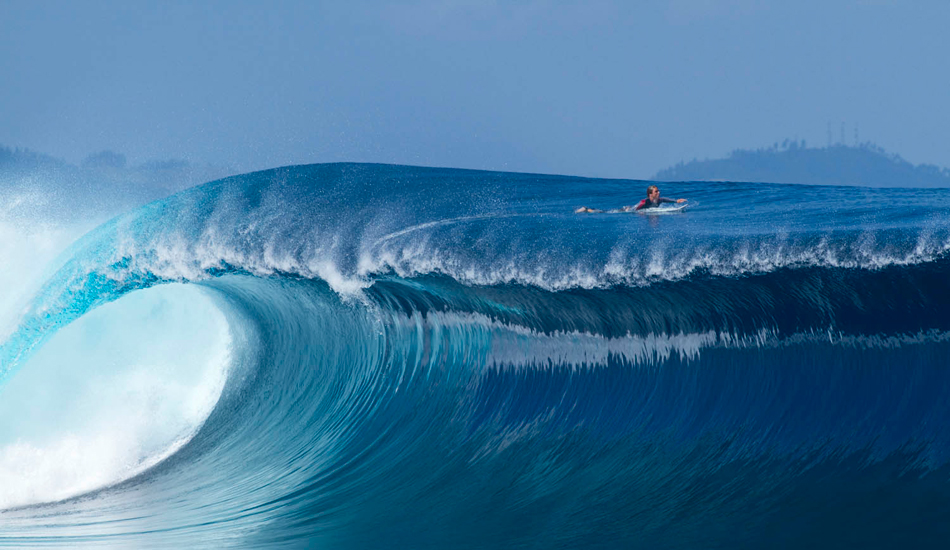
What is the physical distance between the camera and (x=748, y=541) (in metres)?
5.28

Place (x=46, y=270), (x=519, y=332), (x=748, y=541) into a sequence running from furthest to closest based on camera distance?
(x=46, y=270), (x=519, y=332), (x=748, y=541)

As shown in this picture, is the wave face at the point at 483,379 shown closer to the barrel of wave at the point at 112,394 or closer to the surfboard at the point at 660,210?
the barrel of wave at the point at 112,394

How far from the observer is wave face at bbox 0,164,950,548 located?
19.4ft

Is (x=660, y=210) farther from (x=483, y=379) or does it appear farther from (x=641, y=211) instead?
(x=483, y=379)

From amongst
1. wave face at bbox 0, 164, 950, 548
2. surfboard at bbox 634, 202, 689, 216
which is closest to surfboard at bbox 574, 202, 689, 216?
surfboard at bbox 634, 202, 689, 216

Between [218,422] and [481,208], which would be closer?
[218,422]

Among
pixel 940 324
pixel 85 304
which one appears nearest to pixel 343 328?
pixel 85 304

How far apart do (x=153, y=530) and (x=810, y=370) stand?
16.7 ft

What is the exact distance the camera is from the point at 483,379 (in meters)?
7.82

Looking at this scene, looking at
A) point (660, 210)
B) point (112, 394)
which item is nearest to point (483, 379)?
point (112, 394)

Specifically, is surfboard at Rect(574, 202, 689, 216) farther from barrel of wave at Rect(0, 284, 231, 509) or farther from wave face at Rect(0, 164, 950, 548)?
barrel of wave at Rect(0, 284, 231, 509)

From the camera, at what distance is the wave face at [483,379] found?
5926mm

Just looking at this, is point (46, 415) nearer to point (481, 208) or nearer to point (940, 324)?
point (481, 208)

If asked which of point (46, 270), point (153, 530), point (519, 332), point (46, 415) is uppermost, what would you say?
point (46, 270)
